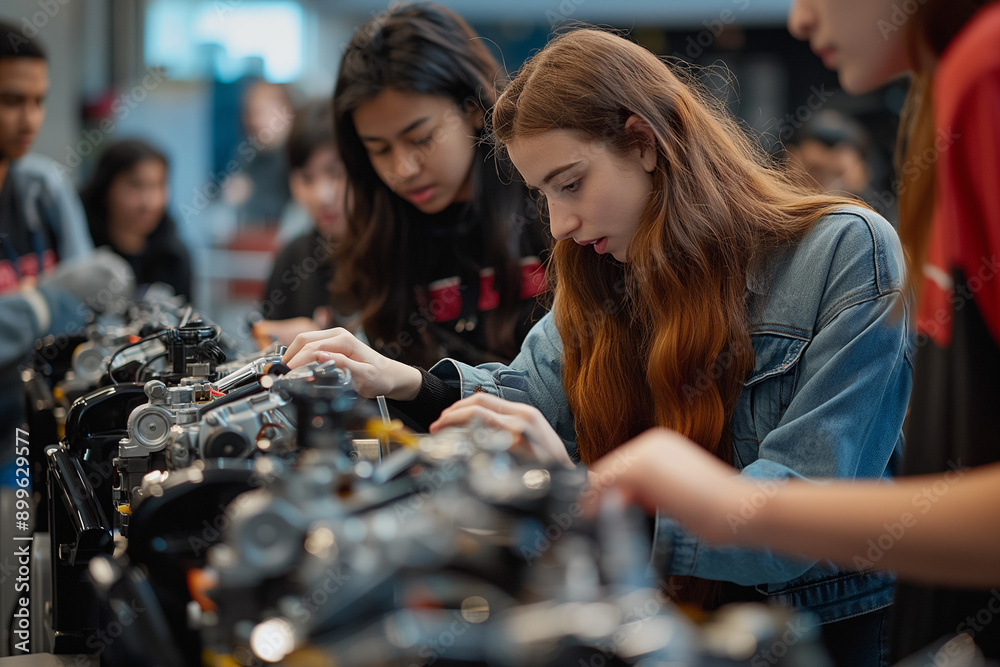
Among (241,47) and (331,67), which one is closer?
(241,47)

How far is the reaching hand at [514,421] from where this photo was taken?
0.95 metres

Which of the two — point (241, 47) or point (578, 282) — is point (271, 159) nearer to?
point (241, 47)

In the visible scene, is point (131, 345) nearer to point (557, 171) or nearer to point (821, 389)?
point (557, 171)

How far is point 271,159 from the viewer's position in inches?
270

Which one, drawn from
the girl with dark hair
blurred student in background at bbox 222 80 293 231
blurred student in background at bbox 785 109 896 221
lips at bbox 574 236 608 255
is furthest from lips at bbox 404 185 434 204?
blurred student in background at bbox 222 80 293 231

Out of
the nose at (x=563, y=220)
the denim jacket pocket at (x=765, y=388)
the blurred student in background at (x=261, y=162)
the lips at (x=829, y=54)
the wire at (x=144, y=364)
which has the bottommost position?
the blurred student in background at (x=261, y=162)

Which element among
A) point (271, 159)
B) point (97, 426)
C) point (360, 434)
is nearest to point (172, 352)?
point (97, 426)

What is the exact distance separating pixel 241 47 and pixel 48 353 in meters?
5.73

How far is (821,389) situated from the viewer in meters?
1.15

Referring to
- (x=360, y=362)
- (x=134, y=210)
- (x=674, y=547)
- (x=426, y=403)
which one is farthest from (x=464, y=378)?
(x=134, y=210)

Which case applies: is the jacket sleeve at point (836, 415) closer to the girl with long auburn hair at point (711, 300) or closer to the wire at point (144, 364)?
the girl with long auburn hair at point (711, 300)

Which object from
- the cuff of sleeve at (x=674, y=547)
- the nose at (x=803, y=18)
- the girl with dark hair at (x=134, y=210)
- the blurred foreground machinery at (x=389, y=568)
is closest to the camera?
the blurred foreground machinery at (x=389, y=568)

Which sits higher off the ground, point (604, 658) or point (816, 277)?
point (816, 277)

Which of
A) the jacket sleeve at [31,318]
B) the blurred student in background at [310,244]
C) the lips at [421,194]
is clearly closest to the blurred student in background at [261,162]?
the blurred student in background at [310,244]
